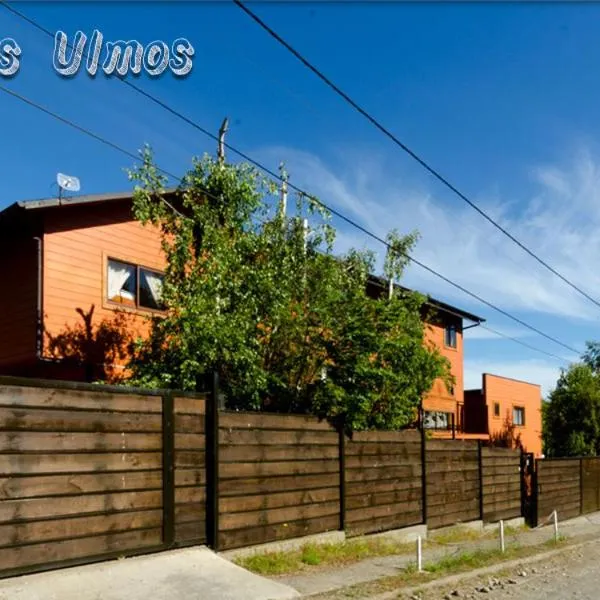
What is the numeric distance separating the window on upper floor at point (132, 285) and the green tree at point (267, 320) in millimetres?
1970

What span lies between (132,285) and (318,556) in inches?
325

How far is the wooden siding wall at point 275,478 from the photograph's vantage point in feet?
32.1

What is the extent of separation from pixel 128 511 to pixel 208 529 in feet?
4.75

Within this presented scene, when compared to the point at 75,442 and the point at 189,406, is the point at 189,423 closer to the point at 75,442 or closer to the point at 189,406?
the point at 189,406

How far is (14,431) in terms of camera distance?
7.21m

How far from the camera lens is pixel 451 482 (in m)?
16.1

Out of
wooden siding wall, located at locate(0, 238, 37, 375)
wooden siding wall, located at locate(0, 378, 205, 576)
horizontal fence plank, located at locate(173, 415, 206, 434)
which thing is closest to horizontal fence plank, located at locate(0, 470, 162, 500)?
wooden siding wall, located at locate(0, 378, 205, 576)

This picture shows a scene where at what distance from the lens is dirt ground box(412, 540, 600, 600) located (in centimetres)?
909

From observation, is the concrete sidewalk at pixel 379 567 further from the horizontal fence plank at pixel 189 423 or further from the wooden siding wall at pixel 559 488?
the wooden siding wall at pixel 559 488

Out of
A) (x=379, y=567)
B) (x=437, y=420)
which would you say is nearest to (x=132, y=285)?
(x=379, y=567)

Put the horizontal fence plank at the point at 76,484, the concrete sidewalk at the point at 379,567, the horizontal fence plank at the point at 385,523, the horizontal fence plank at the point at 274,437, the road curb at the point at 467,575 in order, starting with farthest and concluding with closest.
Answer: the horizontal fence plank at the point at 385,523
the horizontal fence plank at the point at 274,437
the concrete sidewalk at the point at 379,567
the road curb at the point at 467,575
the horizontal fence plank at the point at 76,484

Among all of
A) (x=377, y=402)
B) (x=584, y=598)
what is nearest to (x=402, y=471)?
(x=377, y=402)

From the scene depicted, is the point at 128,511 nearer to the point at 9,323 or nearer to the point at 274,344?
the point at 274,344

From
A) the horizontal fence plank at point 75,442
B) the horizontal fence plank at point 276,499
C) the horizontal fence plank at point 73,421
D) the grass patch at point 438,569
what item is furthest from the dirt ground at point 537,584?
the horizontal fence plank at point 73,421
